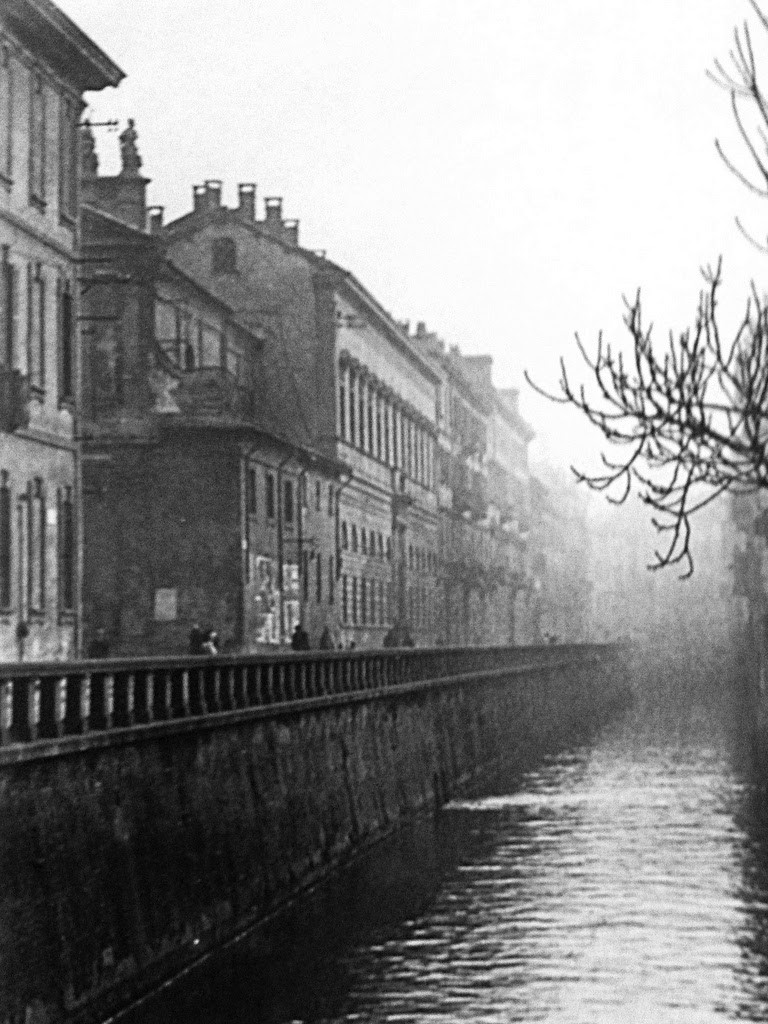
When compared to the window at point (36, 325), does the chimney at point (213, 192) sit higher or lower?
higher

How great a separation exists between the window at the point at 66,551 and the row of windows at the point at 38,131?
492cm

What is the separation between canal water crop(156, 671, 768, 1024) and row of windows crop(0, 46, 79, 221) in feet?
39.4

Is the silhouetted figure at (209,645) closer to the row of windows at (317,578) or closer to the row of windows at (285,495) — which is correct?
the row of windows at (285,495)

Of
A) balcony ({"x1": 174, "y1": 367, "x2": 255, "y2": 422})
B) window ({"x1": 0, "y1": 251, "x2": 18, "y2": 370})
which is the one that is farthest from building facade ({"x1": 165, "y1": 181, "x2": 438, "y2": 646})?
window ({"x1": 0, "y1": 251, "x2": 18, "y2": 370})

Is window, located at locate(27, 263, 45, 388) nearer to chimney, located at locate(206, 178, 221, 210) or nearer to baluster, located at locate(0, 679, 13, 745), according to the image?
baluster, located at locate(0, 679, 13, 745)

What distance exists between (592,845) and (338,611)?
30.9m

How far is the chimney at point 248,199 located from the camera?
70.9 m

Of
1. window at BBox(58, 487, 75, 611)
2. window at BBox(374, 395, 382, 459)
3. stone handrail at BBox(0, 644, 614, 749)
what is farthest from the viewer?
window at BBox(374, 395, 382, 459)

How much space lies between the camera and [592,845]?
38.2m

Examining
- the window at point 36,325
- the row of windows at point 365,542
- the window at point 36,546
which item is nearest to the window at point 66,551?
the window at point 36,546

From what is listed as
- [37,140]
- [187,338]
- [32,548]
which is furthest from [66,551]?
[187,338]

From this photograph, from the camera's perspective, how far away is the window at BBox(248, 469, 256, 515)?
56375 millimetres

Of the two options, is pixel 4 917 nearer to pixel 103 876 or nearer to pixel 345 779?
pixel 103 876

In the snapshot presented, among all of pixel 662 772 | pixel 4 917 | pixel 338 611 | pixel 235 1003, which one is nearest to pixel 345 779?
pixel 235 1003
